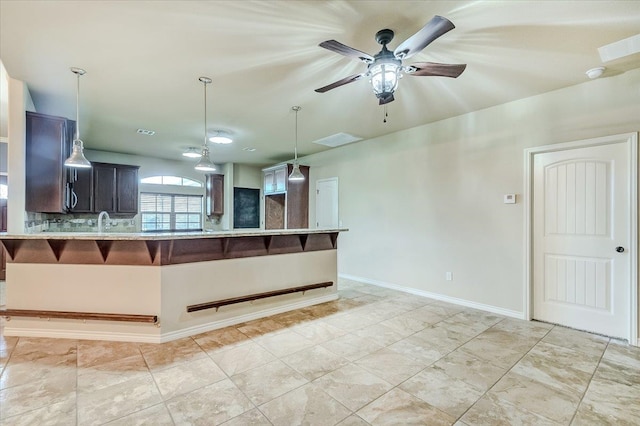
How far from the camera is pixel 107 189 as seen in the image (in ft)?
19.7

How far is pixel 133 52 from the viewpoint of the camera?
2605 millimetres

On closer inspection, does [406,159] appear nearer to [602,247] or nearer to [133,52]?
[602,247]

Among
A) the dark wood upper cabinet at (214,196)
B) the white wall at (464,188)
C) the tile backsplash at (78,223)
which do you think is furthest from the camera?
the dark wood upper cabinet at (214,196)

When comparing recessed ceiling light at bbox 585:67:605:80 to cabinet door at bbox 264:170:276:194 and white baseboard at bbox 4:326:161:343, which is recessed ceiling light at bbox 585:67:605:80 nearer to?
white baseboard at bbox 4:326:161:343

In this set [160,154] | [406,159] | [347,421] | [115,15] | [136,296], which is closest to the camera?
[347,421]

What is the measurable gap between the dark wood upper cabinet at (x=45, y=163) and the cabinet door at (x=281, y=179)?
379 centimetres

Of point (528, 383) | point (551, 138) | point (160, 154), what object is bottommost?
point (528, 383)

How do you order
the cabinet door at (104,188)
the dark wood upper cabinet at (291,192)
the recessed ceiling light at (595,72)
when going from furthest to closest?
the dark wood upper cabinet at (291,192) → the cabinet door at (104,188) → the recessed ceiling light at (595,72)

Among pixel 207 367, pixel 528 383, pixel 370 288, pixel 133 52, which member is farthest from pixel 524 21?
pixel 370 288

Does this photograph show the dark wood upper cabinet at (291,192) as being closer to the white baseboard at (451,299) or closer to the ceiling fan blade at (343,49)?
the white baseboard at (451,299)

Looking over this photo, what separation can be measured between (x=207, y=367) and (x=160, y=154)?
226 inches

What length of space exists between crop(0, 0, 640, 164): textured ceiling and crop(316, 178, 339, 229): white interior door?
6.92 feet

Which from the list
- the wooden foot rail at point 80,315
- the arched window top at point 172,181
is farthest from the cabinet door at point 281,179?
the wooden foot rail at point 80,315

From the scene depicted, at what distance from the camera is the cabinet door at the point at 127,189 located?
20.3 feet
